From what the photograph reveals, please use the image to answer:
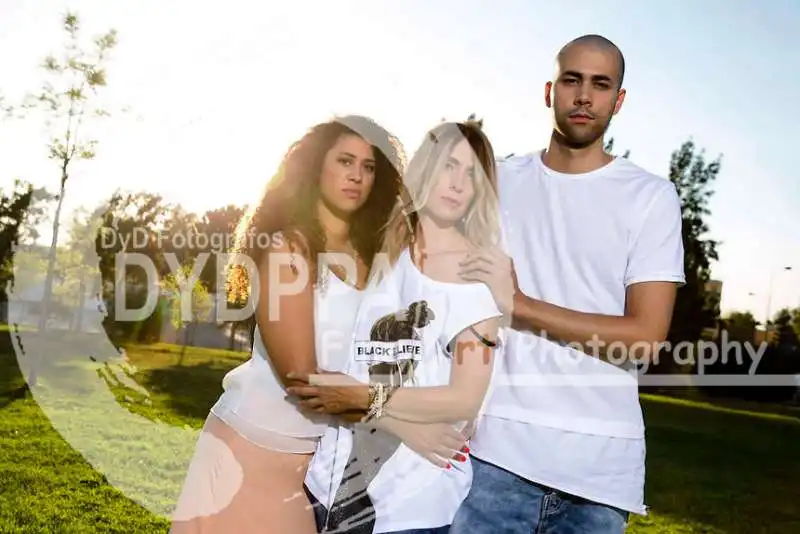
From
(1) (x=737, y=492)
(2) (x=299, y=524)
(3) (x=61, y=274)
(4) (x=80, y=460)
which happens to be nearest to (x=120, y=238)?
(3) (x=61, y=274)

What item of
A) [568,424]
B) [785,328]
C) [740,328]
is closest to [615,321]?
[568,424]

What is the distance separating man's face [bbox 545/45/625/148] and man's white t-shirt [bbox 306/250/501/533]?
0.66m

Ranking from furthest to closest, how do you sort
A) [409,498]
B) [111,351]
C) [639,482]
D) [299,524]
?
[111,351]
[299,524]
[639,482]
[409,498]

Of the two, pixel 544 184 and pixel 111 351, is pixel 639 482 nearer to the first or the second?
pixel 544 184

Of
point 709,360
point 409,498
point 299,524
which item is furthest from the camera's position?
point 709,360

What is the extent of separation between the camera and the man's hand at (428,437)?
9.07 feet

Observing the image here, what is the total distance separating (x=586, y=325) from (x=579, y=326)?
2 centimetres

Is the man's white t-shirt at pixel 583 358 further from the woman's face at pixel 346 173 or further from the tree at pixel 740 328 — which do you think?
the tree at pixel 740 328

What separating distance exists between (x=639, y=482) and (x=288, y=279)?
1.34 meters

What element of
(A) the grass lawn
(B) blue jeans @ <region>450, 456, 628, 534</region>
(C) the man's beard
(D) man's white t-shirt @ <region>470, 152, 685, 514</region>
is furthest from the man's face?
(A) the grass lawn

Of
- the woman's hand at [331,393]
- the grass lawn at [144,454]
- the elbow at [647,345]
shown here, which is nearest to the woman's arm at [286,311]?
the woman's hand at [331,393]

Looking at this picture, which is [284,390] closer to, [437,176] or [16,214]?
[437,176]

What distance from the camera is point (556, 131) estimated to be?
3.13m

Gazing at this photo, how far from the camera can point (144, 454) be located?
1142 centimetres
